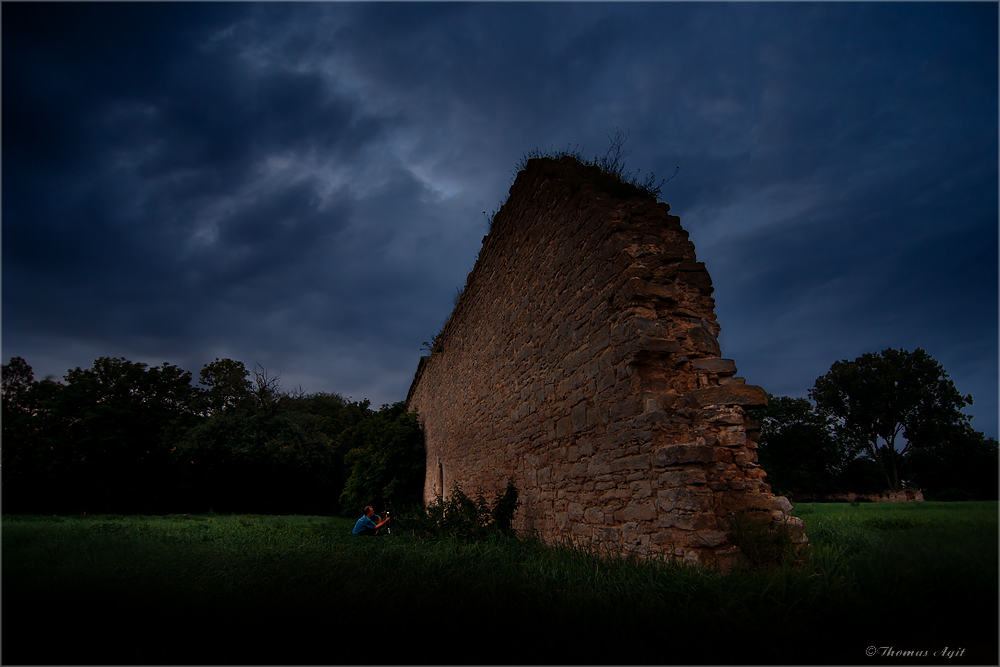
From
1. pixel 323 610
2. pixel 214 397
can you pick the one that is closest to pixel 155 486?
pixel 214 397

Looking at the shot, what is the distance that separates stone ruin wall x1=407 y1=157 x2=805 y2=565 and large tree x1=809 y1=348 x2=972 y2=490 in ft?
8.31

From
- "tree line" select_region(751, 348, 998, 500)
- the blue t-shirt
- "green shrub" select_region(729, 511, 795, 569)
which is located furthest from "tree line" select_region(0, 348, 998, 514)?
the blue t-shirt

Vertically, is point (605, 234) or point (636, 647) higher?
point (605, 234)

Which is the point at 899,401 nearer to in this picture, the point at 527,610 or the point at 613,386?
the point at 613,386

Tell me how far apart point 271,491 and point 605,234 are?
79.0 ft

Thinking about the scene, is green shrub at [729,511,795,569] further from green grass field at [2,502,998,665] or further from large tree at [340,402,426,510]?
large tree at [340,402,426,510]

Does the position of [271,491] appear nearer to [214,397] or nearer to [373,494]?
[214,397]

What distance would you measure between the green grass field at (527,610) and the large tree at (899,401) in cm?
195

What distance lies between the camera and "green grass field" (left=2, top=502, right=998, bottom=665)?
94.7 inches

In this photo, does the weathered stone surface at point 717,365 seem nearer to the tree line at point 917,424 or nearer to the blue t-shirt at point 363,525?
the tree line at point 917,424

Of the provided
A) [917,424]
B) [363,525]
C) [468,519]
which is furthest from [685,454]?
[363,525]

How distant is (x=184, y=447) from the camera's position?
63.7 ft

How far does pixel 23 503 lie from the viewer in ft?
9.82

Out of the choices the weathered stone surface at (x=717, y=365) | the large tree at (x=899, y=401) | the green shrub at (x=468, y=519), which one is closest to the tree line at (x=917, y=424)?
the large tree at (x=899, y=401)
